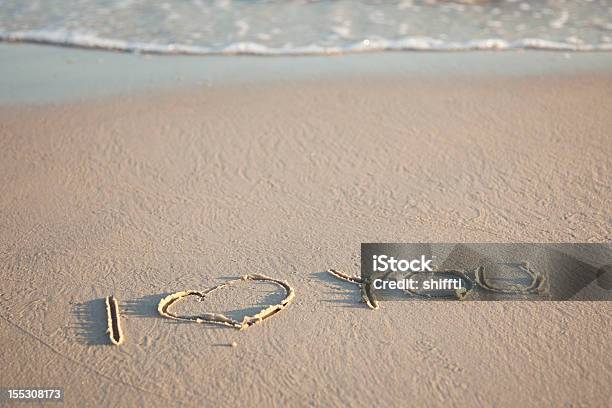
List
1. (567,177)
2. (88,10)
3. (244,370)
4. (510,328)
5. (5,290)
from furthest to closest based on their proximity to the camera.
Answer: (88,10) → (567,177) → (5,290) → (510,328) → (244,370)

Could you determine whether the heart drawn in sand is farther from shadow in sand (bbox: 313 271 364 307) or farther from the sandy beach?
shadow in sand (bbox: 313 271 364 307)

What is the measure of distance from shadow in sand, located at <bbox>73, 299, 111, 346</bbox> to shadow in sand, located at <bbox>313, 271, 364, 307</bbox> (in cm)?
83

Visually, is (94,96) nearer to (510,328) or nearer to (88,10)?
(88,10)

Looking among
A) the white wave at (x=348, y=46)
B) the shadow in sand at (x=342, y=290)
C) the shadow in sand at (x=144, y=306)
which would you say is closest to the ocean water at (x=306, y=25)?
the white wave at (x=348, y=46)

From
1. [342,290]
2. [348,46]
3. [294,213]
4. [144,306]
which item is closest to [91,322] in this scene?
[144,306]

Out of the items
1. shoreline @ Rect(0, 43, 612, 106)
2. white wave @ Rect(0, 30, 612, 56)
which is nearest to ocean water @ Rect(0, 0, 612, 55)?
white wave @ Rect(0, 30, 612, 56)

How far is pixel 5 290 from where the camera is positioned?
2.68m

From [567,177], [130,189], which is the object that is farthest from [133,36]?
[567,177]

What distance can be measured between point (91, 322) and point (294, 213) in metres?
1.05

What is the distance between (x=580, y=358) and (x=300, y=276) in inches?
42.4

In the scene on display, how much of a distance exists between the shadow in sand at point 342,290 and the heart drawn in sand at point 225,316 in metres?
0.15

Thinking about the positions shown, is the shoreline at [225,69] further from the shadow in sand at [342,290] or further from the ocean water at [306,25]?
the shadow in sand at [342,290]

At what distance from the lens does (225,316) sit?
252 cm

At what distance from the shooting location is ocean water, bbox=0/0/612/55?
5.17 metres
